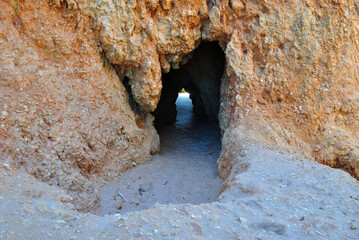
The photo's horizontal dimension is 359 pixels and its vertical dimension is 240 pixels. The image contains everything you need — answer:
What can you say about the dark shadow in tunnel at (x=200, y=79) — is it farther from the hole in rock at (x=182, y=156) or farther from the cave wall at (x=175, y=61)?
the cave wall at (x=175, y=61)

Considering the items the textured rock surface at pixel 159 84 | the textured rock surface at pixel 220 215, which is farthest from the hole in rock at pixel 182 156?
the textured rock surface at pixel 220 215

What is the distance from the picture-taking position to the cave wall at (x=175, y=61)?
13.4ft

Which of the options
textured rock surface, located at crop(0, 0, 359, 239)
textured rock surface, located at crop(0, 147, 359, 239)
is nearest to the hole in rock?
textured rock surface, located at crop(0, 0, 359, 239)

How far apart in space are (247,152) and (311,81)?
1.99 m

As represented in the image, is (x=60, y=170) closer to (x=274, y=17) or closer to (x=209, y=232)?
(x=209, y=232)

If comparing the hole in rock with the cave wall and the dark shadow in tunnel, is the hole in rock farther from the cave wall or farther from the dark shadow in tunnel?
the cave wall

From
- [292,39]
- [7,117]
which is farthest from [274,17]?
[7,117]

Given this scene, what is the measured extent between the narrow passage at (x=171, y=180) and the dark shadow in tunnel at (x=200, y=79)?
1.44m

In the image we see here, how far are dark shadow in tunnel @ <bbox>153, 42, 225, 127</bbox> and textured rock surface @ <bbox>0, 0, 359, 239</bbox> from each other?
160cm

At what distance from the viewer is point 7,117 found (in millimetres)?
3439

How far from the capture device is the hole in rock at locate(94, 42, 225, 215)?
14.0ft

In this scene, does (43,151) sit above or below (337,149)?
below

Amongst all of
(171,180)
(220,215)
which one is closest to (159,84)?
(171,180)

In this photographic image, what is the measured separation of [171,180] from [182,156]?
3.97ft
